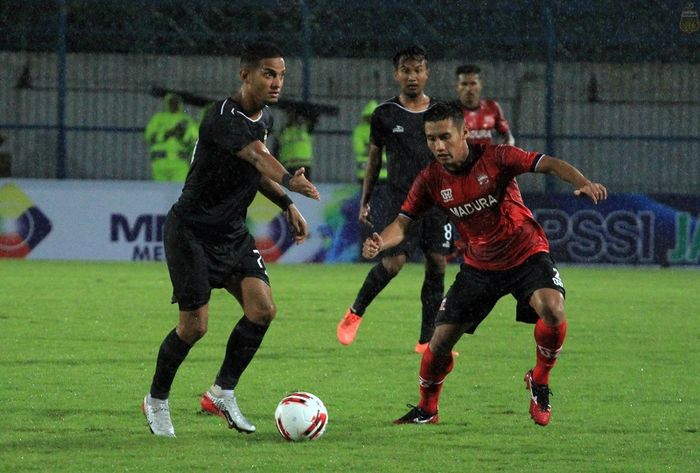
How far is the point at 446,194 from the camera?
274 inches

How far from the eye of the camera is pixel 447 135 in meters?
6.76

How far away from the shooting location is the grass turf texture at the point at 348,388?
6.04 m

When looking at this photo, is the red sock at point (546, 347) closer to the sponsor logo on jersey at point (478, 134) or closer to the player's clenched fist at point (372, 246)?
the player's clenched fist at point (372, 246)

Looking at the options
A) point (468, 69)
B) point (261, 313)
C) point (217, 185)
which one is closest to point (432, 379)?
point (261, 313)

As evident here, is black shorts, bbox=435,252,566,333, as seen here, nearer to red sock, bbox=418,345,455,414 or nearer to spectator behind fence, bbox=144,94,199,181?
red sock, bbox=418,345,455,414

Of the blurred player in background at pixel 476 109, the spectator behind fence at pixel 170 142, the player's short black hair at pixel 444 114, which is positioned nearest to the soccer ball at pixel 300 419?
the player's short black hair at pixel 444 114

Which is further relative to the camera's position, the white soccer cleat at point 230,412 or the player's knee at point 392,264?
the player's knee at point 392,264

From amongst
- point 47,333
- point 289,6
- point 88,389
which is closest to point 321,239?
point 289,6

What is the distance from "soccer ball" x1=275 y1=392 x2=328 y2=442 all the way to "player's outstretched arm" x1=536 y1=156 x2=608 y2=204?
4.85 feet

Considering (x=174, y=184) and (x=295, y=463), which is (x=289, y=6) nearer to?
(x=174, y=184)

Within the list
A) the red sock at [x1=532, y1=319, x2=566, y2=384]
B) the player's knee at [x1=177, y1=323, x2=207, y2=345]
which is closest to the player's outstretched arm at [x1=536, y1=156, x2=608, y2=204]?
the red sock at [x1=532, y1=319, x2=566, y2=384]

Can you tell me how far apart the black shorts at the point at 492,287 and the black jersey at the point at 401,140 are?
3.02 metres

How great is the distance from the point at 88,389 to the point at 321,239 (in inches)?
429

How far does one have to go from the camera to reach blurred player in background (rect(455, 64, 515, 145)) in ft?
42.4
